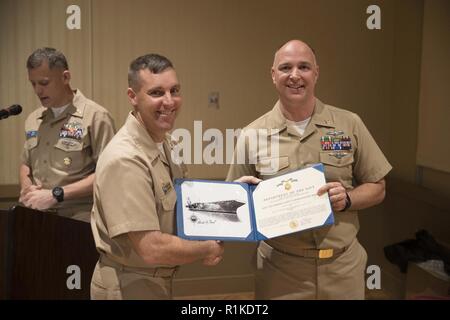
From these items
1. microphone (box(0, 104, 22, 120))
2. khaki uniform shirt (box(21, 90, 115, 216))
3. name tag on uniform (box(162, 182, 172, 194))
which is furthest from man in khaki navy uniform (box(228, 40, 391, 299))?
microphone (box(0, 104, 22, 120))

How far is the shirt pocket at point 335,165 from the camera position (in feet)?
6.10

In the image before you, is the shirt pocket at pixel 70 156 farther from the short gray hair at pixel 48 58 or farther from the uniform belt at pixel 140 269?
the uniform belt at pixel 140 269

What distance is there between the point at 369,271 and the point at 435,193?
0.51 meters

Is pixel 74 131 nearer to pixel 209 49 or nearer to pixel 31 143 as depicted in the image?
pixel 31 143

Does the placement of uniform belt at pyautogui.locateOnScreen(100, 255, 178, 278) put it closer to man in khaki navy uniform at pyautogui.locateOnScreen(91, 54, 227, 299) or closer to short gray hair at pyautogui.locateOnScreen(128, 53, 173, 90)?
man in khaki navy uniform at pyautogui.locateOnScreen(91, 54, 227, 299)

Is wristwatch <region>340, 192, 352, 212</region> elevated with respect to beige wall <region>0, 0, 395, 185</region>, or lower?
lower

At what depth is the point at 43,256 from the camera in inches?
64.8

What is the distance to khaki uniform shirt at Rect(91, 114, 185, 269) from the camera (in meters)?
1.42

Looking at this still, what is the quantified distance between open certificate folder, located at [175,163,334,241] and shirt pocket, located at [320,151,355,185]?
0.57 ft

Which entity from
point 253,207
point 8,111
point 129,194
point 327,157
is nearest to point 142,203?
point 129,194

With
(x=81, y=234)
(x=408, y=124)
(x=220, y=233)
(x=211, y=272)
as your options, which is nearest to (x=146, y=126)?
(x=220, y=233)

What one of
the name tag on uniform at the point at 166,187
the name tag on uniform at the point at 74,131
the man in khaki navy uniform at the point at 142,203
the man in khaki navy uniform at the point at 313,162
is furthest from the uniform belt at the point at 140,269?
the name tag on uniform at the point at 74,131

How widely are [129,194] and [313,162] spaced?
824mm

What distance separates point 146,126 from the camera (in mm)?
1583
